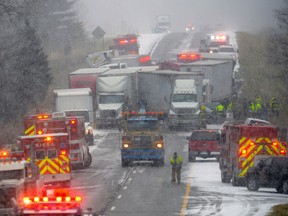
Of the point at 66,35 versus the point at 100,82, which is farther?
the point at 66,35

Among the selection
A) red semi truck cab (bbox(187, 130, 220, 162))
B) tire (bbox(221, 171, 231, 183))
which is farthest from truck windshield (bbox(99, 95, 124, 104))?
tire (bbox(221, 171, 231, 183))

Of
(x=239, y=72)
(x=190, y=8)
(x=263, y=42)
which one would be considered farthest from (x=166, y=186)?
(x=190, y=8)

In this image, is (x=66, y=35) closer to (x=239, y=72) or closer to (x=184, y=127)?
(x=239, y=72)

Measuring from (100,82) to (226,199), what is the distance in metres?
29.0

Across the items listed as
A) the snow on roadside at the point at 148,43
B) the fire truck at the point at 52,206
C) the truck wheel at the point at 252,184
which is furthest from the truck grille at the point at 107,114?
the snow on roadside at the point at 148,43

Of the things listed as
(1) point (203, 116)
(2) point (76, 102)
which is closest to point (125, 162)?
(2) point (76, 102)

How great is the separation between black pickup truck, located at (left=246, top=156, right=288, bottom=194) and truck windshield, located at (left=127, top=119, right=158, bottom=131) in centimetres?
1041

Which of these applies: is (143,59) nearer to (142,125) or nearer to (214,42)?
(214,42)

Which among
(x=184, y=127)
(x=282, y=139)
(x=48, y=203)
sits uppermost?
(x=48, y=203)

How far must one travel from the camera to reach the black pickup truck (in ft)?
96.2

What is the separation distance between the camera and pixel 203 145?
41.3 m

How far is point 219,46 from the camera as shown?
307 feet

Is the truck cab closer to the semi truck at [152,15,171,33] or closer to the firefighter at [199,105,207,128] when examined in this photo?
the firefighter at [199,105,207,128]

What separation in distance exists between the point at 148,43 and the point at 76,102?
206ft
